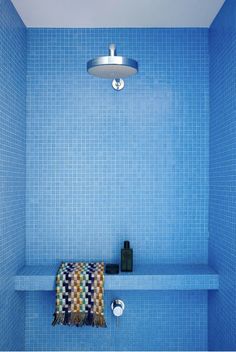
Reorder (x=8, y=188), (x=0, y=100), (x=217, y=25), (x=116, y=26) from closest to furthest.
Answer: (x=0, y=100), (x=8, y=188), (x=217, y=25), (x=116, y=26)

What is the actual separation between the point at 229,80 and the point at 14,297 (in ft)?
5.53

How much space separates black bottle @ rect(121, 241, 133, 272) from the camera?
2.31 metres

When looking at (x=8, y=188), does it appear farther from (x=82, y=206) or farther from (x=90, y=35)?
(x=90, y=35)

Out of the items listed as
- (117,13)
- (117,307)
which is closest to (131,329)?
(117,307)

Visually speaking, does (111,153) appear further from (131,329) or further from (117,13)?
(131,329)

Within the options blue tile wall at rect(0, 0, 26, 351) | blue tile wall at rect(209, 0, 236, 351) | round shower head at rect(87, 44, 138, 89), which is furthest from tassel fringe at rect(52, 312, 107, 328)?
round shower head at rect(87, 44, 138, 89)

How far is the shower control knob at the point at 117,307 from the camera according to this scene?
2301mm

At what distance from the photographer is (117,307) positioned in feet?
7.61

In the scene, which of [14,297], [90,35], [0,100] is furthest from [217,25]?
[14,297]

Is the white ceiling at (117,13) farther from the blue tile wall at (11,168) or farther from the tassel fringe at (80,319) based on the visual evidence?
the tassel fringe at (80,319)

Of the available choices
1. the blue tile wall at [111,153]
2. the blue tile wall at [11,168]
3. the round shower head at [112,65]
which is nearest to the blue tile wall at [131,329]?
the blue tile wall at [11,168]

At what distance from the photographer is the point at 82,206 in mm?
2463

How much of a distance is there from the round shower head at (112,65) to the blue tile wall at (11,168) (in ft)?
1.62

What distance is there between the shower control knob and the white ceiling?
1.72 m
